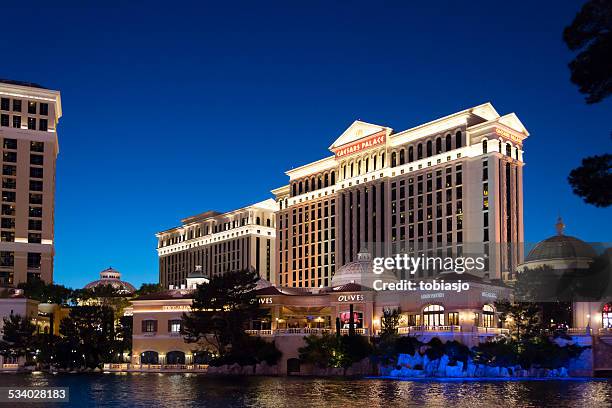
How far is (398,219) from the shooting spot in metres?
144

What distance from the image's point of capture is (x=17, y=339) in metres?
99.2

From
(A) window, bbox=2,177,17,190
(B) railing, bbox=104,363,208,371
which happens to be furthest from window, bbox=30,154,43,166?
(B) railing, bbox=104,363,208,371

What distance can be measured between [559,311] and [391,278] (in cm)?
2367

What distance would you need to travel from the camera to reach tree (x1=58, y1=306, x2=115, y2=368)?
3819 inches

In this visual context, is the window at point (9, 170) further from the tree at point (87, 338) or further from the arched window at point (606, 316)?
the arched window at point (606, 316)

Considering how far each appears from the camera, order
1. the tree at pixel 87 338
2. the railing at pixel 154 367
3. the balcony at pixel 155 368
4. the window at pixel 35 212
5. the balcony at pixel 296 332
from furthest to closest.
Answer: the window at pixel 35 212 < the railing at pixel 154 367 < the tree at pixel 87 338 < the balcony at pixel 155 368 < the balcony at pixel 296 332

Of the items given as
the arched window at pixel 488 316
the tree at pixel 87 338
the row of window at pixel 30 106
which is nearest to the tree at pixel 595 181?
the arched window at pixel 488 316

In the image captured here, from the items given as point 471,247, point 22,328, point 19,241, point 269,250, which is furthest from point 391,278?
point 269,250

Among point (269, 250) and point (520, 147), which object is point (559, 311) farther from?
point (269, 250)

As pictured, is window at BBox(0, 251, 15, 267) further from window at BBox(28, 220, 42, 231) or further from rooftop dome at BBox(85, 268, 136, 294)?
rooftop dome at BBox(85, 268, 136, 294)

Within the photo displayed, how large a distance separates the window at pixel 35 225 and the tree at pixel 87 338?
51146 mm

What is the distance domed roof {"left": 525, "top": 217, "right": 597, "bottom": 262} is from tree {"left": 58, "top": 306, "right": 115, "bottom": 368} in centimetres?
5355

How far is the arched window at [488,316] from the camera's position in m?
86.7

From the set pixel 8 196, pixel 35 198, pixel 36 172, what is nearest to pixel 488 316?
pixel 35 198
